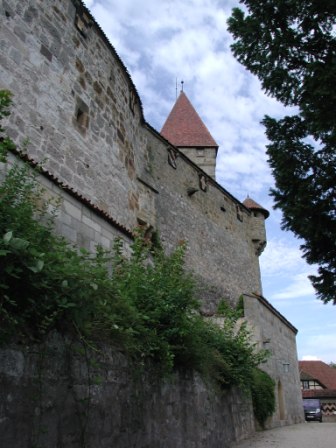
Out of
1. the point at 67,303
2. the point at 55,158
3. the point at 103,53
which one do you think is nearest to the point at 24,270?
the point at 67,303

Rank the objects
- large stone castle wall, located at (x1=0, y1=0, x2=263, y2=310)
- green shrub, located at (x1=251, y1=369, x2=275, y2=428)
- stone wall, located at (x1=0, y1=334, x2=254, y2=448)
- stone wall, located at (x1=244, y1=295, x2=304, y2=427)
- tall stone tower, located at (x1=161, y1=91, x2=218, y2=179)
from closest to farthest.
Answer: stone wall, located at (x1=0, y1=334, x2=254, y2=448)
large stone castle wall, located at (x1=0, y1=0, x2=263, y2=310)
green shrub, located at (x1=251, y1=369, x2=275, y2=428)
stone wall, located at (x1=244, y1=295, x2=304, y2=427)
tall stone tower, located at (x1=161, y1=91, x2=218, y2=179)

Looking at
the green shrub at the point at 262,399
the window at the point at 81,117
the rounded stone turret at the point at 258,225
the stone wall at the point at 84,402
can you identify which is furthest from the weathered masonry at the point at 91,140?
the rounded stone turret at the point at 258,225

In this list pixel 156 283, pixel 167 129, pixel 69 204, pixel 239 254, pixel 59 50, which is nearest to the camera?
pixel 156 283

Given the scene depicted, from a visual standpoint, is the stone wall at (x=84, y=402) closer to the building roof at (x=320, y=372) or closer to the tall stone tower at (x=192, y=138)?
the tall stone tower at (x=192, y=138)

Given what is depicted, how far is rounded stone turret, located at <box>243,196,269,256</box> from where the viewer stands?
24094 mm

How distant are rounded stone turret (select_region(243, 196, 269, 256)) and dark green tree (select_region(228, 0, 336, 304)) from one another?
53.3 feet

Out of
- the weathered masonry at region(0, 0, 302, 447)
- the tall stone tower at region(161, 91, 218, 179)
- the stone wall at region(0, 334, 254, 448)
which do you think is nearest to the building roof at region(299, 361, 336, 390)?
the tall stone tower at region(161, 91, 218, 179)

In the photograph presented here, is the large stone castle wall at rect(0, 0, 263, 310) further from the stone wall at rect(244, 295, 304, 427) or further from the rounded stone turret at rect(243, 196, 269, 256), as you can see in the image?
the rounded stone turret at rect(243, 196, 269, 256)

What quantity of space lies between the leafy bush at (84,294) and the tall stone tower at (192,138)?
2365 centimetres

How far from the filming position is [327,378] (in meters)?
42.2

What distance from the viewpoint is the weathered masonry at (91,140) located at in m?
7.24

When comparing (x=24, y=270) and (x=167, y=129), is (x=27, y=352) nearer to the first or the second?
(x=24, y=270)

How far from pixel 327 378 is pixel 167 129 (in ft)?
94.6

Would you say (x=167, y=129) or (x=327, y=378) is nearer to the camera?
(x=167, y=129)
